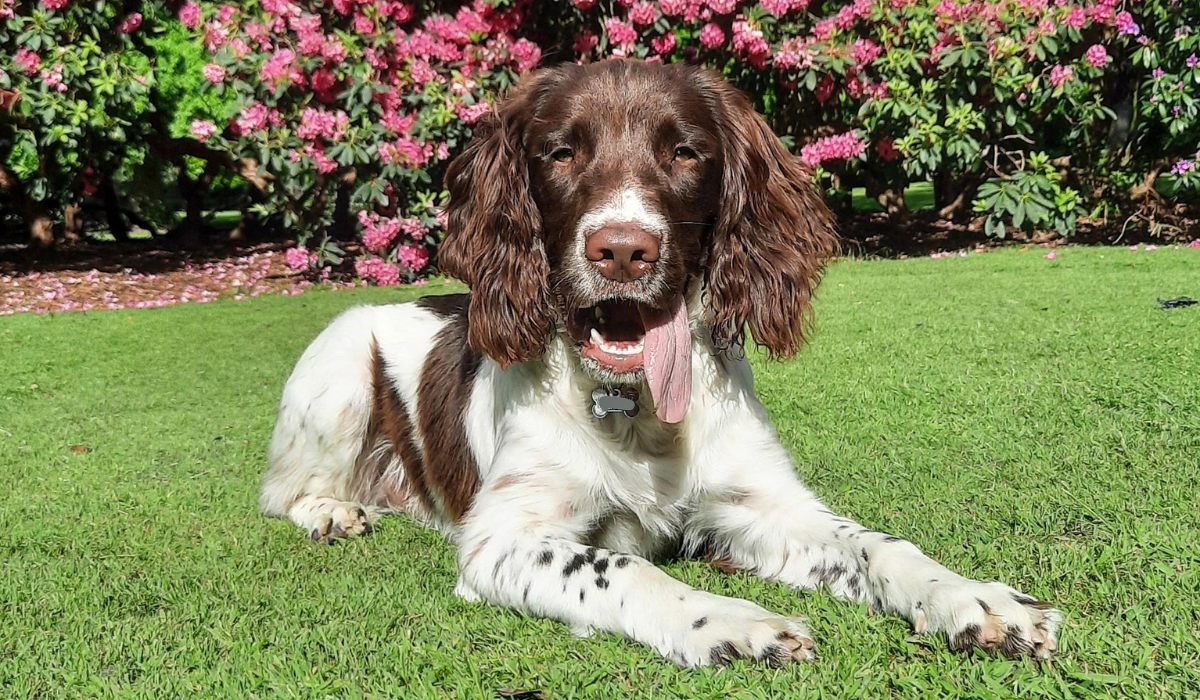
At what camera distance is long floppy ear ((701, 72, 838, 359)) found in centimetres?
294

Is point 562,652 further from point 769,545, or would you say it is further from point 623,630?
point 769,545

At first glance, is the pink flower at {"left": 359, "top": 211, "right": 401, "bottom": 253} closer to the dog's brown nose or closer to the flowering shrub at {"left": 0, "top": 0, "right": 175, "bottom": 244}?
the flowering shrub at {"left": 0, "top": 0, "right": 175, "bottom": 244}

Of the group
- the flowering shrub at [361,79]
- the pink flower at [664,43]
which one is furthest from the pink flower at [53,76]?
the pink flower at [664,43]

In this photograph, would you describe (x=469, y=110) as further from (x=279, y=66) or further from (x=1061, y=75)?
(x=1061, y=75)

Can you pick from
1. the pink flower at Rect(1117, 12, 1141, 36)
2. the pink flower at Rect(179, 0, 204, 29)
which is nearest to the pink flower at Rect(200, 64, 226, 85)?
the pink flower at Rect(179, 0, 204, 29)

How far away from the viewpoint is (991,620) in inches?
82.0

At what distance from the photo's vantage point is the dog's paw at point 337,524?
10.8ft

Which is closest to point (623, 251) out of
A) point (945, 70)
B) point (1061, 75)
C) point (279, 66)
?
point (279, 66)

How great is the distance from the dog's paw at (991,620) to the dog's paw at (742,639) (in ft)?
0.94

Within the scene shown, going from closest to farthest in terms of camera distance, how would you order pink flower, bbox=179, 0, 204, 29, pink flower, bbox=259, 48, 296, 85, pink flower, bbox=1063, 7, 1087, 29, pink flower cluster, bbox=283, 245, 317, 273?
pink flower, bbox=259, 48, 296, 85 < pink flower, bbox=1063, 7, 1087, 29 < pink flower, bbox=179, 0, 204, 29 < pink flower cluster, bbox=283, 245, 317, 273

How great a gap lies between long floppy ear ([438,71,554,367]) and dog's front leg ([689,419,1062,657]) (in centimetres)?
68

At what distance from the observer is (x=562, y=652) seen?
2.24m

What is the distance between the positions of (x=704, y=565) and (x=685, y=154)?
A: 3.82ft

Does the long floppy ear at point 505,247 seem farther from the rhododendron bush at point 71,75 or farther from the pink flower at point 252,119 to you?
the rhododendron bush at point 71,75
